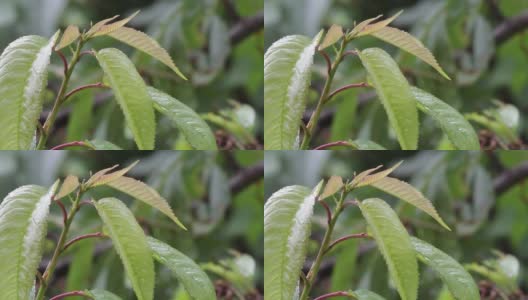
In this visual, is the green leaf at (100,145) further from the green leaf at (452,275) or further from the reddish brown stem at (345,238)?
the green leaf at (452,275)

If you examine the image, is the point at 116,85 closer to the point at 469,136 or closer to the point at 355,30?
the point at 355,30

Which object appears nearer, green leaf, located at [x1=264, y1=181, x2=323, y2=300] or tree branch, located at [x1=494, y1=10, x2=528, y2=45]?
green leaf, located at [x1=264, y1=181, x2=323, y2=300]

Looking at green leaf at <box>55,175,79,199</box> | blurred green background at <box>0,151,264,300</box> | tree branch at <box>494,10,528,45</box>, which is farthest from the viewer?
tree branch at <box>494,10,528,45</box>

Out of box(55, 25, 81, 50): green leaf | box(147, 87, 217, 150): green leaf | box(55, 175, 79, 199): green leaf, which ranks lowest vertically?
box(55, 175, 79, 199): green leaf

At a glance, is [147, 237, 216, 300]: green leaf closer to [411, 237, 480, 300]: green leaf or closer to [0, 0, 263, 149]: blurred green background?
[0, 0, 263, 149]: blurred green background

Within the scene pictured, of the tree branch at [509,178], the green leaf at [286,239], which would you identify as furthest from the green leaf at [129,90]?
the tree branch at [509,178]

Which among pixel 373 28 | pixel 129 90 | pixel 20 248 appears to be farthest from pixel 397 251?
pixel 20 248

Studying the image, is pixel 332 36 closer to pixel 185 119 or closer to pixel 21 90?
pixel 185 119

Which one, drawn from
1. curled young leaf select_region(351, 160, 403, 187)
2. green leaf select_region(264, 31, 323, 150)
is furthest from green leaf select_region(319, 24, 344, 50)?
curled young leaf select_region(351, 160, 403, 187)
